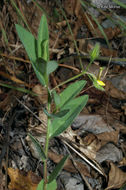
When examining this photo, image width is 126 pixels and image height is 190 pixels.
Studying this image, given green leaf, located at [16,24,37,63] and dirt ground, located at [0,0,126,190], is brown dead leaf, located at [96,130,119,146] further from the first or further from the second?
green leaf, located at [16,24,37,63]

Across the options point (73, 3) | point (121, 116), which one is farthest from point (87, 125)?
point (73, 3)

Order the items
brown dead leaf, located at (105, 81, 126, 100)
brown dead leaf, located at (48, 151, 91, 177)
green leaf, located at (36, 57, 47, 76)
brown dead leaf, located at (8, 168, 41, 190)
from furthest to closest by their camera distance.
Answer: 1. brown dead leaf, located at (105, 81, 126, 100)
2. brown dead leaf, located at (48, 151, 91, 177)
3. brown dead leaf, located at (8, 168, 41, 190)
4. green leaf, located at (36, 57, 47, 76)

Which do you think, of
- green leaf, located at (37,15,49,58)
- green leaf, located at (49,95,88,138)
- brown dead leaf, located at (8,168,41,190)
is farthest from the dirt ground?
green leaf, located at (37,15,49,58)

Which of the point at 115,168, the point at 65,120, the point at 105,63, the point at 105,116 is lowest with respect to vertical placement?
the point at 115,168

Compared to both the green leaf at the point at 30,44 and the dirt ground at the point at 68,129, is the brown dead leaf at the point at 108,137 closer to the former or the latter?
the dirt ground at the point at 68,129

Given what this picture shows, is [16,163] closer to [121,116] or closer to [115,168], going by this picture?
[115,168]

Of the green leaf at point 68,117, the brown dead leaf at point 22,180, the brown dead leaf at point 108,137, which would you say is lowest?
the brown dead leaf at point 108,137

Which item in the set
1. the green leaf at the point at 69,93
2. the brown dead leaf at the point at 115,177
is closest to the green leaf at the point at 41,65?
the green leaf at the point at 69,93
